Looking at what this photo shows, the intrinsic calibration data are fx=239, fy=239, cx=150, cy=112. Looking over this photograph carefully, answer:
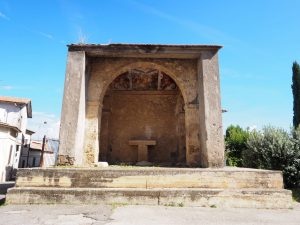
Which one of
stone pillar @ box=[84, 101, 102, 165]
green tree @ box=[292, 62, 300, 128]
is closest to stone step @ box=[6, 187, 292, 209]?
stone pillar @ box=[84, 101, 102, 165]

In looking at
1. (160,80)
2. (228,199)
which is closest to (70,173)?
(228,199)

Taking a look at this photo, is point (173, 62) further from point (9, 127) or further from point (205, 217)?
point (9, 127)

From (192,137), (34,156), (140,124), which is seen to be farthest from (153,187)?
(34,156)

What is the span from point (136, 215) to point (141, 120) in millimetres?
7408

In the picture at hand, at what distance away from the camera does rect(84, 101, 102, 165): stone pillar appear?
8.00 meters

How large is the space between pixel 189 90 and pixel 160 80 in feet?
9.74

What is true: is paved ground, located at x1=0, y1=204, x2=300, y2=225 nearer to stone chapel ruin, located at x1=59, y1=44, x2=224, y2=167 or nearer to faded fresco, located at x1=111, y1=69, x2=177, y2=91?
stone chapel ruin, located at x1=59, y1=44, x2=224, y2=167

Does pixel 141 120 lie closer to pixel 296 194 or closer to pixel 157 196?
pixel 157 196

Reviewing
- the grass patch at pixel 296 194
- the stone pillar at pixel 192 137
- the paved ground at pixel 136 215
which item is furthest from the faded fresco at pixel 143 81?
the paved ground at pixel 136 215

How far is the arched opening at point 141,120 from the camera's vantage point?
11094 millimetres

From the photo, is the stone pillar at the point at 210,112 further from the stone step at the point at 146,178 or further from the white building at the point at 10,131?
the white building at the point at 10,131

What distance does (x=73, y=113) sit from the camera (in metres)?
7.14

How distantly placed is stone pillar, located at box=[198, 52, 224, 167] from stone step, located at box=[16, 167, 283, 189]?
3.49 feet

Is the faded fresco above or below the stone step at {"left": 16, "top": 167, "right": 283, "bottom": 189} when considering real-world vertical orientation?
above
